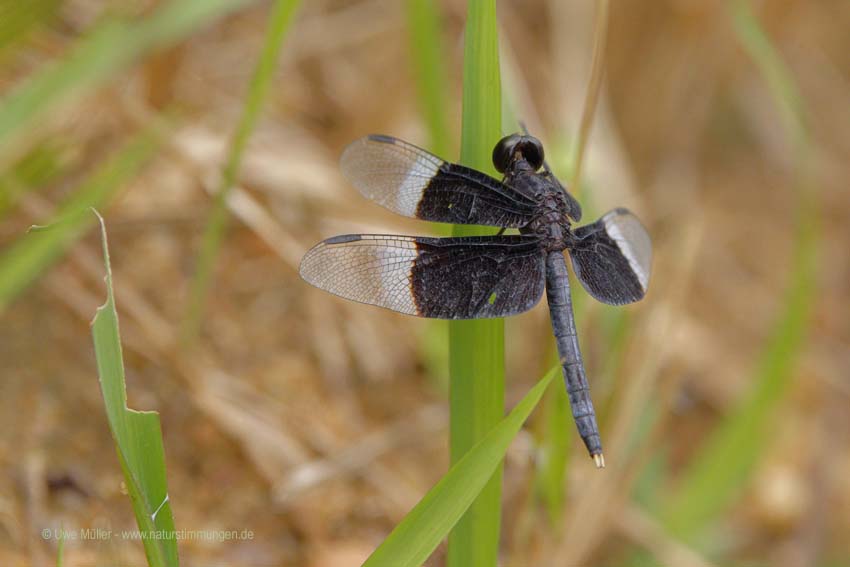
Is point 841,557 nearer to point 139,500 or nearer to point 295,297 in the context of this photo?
point 295,297

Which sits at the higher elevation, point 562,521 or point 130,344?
point 130,344

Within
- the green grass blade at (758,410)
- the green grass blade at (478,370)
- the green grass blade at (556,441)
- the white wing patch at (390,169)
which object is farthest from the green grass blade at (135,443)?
the green grass blade at (758,410)

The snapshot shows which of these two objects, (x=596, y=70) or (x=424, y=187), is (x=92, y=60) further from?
(x=596, y=70)

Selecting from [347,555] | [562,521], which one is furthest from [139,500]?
[562,521]

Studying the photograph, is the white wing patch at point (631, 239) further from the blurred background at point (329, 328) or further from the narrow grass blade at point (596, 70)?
the blurred background at point (329, 328)

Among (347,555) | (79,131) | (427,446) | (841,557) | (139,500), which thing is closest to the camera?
(139,500)

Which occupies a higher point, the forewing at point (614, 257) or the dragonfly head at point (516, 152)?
the dragonfly head at point (516, 152)

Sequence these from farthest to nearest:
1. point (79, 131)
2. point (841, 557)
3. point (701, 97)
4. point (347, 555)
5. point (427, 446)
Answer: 1. point (701, 97)
2. point (841, 557)
3. point (427, 446)
4. point (79, 131)
5. point (347, 555)

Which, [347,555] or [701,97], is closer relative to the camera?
[347,555]
